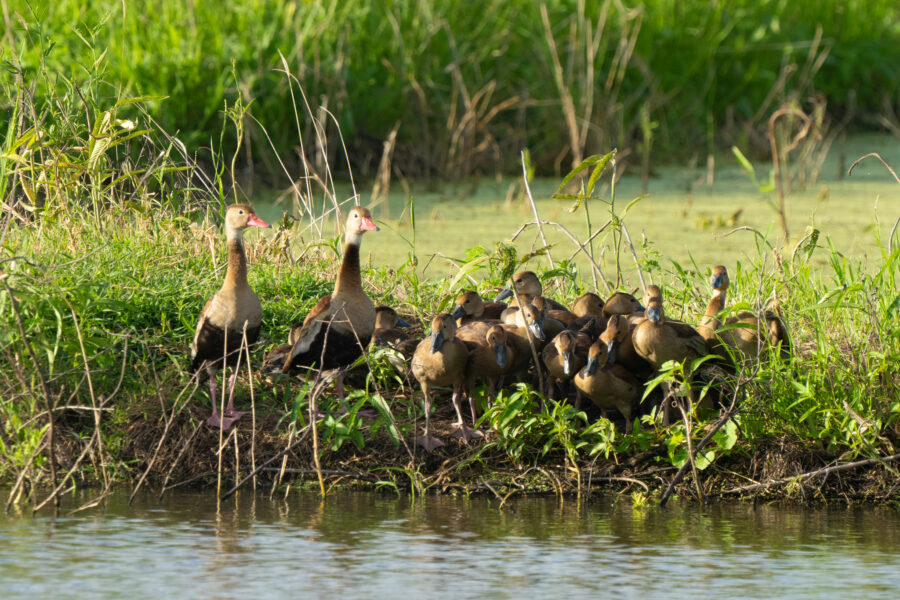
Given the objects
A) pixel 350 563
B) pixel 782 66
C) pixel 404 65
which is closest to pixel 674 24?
pixel 782 66

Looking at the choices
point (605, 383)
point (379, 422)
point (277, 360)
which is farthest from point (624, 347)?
point (277, 360)

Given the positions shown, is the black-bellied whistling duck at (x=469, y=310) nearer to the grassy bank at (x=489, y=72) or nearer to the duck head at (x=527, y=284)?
the duck head at (x=527, y=284)

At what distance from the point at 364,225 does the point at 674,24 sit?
768cm

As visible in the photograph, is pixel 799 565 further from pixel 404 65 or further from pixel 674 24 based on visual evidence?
pixel 674 24

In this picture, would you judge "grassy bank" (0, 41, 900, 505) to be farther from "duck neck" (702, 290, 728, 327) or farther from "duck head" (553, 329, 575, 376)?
"duck neck" (702, 290, 728, 327)

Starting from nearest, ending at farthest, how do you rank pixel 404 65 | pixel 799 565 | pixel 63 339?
1. pixel 799 565
2. pixel 63 339
3. pixel 404 65

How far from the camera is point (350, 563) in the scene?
4051 millimetres

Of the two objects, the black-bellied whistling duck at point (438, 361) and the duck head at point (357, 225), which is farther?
the duck head at point (357, 225)

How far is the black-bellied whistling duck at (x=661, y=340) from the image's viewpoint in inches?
193

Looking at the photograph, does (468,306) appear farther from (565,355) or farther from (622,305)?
(565,355)

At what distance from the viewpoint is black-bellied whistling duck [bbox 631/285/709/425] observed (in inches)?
193

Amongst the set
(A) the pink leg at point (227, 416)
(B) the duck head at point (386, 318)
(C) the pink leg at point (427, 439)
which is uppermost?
(B) the duck head at point (386, 318)

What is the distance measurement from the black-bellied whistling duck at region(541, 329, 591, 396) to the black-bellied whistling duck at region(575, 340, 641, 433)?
46 millimetres

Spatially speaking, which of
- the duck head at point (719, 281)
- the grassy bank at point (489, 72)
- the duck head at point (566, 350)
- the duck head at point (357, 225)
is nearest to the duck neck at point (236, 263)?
the duck head at point (357, 225)
